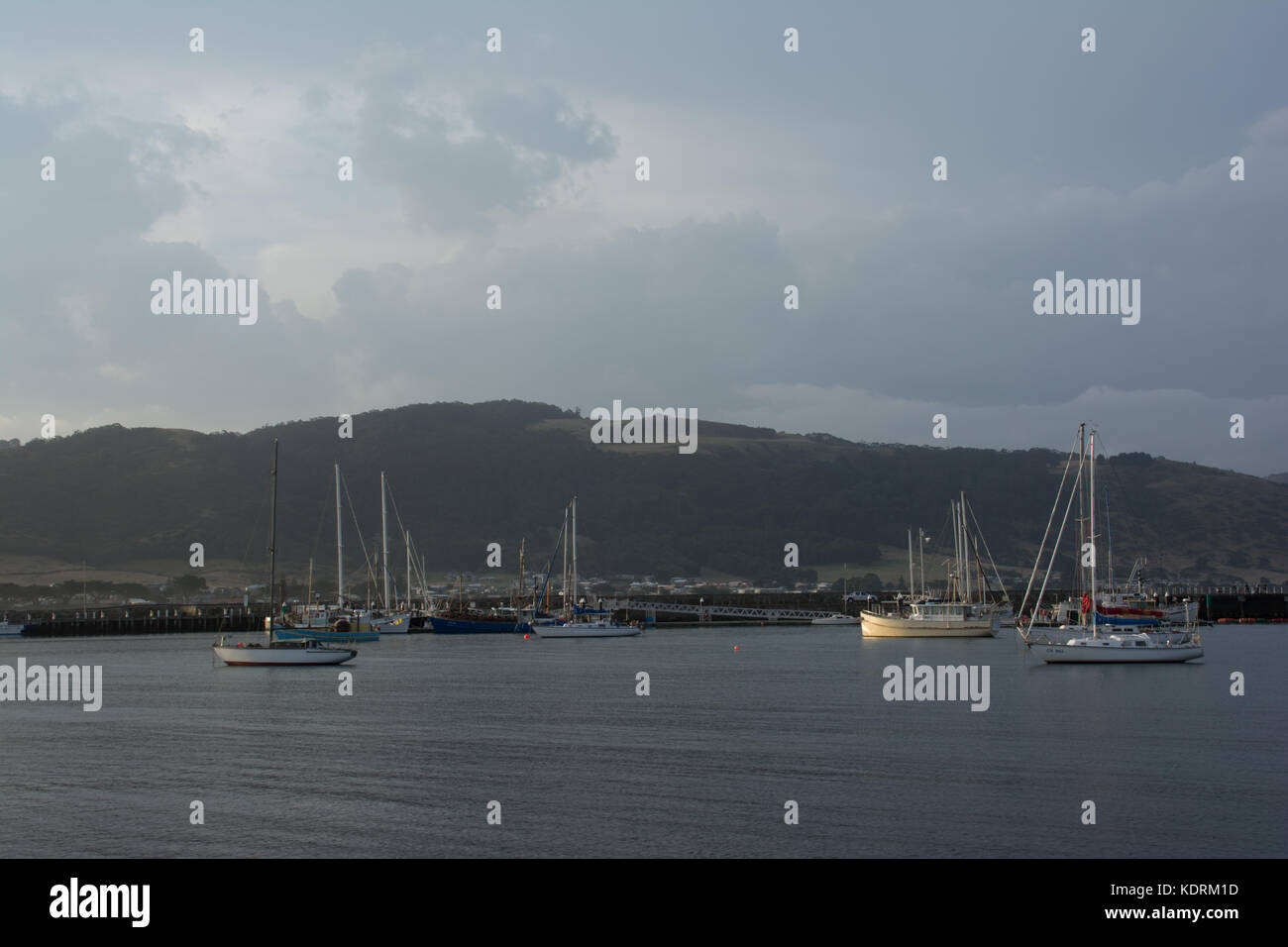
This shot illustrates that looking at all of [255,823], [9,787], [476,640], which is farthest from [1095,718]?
[476,640]

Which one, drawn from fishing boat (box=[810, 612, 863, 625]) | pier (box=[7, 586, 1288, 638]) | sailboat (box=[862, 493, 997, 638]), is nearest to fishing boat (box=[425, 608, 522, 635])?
pier (box=[7, 586, 1288, 638])

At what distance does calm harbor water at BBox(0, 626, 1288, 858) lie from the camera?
24000mm

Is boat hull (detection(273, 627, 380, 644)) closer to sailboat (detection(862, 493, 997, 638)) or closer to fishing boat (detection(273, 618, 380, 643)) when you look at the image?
fishing boat (detection(273, 618, 380, 643))

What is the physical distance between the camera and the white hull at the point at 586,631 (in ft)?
368

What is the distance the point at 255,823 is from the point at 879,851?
13.1 metres

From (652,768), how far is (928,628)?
72599 mm

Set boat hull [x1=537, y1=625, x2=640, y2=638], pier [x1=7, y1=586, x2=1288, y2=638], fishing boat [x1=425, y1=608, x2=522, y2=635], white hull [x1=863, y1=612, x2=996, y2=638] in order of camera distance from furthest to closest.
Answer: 1. pier [x1=7, y1=586, x2=1288, y2=638]
2. fishing boat [x1=425, y1=608, x2=522, y2=635]
3. boat hull [x1=537, y1=625, x2=640, y2=638]
4. white hull [x1=863, y1=612, x2=996, y2=638]

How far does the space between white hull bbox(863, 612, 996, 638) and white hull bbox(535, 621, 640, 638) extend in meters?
26.2

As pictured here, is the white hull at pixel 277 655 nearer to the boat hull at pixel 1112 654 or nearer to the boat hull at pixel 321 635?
the boat hull at pixel 321 635

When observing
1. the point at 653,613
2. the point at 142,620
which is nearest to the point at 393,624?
the point at 142,620

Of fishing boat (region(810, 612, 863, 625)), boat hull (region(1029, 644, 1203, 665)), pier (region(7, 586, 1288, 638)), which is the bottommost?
fishing boat (region(810, 612, 863, 625))

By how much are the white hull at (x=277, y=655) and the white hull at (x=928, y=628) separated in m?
49.3

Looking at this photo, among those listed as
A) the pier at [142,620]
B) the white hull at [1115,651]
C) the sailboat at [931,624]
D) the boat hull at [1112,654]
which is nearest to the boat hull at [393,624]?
the pier at [142,620]
